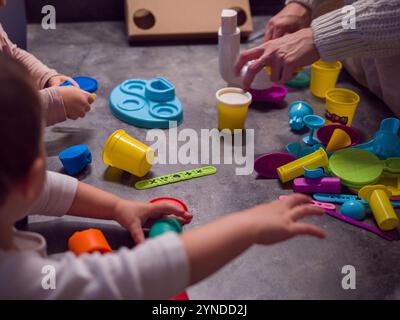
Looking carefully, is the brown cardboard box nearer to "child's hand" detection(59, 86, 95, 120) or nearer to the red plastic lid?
"child's hand" detection(59, 86, 95, 120)

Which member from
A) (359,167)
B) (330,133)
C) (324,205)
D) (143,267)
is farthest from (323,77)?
(143,267)

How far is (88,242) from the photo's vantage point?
0.82 meters

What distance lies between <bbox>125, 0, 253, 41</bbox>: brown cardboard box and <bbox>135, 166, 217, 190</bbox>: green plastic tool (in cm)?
69

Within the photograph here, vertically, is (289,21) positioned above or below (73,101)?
above

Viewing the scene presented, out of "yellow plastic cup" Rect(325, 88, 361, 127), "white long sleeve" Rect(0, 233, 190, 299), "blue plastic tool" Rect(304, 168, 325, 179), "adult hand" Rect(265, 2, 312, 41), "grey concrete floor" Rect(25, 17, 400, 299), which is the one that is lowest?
"grey concrete floor" Rect(25, 17, 400, 299)

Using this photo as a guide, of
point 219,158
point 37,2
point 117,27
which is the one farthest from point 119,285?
point 37,2

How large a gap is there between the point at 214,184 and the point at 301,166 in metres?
0.18

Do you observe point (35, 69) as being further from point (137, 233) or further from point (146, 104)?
point (137, 233)

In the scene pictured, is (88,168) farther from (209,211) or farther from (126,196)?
(209,211)

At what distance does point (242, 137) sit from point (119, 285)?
65 cm

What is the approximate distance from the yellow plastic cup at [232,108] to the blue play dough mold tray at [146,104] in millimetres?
110

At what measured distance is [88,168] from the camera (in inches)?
42.0

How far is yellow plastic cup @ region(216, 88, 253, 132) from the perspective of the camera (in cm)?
116

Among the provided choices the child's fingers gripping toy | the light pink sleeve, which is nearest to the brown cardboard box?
the light pink sleeve
